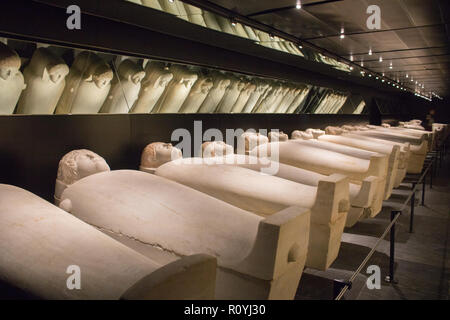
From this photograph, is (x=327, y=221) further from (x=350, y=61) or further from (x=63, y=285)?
(x=350, y=61)

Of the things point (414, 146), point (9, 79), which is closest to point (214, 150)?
point (9, 79)

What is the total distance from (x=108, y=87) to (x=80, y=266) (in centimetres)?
184

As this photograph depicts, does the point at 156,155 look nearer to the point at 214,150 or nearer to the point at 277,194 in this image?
the point at 214,150

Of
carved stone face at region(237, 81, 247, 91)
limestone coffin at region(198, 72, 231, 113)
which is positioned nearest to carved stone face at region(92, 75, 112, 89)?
limestone coffin at region(198, 72, 231, 113)

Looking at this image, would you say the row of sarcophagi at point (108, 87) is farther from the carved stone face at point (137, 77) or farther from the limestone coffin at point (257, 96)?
the limestone coffin at point (257, 96)

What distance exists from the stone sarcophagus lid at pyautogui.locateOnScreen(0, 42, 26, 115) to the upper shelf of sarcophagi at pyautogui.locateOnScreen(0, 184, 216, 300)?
2.98 ft

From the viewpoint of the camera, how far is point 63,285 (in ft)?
4.39

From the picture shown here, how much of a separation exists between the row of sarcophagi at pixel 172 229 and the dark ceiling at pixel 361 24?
1334mm

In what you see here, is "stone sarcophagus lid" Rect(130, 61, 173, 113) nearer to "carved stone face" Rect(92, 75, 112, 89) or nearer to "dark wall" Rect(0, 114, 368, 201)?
"dark wall" Rect(0, 114, 368, 201)

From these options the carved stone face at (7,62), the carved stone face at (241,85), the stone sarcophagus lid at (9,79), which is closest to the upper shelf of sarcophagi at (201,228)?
the stone sarcophagus lid at (9,79)

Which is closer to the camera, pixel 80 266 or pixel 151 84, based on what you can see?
pixel 80 266

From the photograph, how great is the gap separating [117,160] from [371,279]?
218 centimetres

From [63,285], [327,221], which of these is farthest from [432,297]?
[63,285]

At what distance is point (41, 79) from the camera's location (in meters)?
2.45
